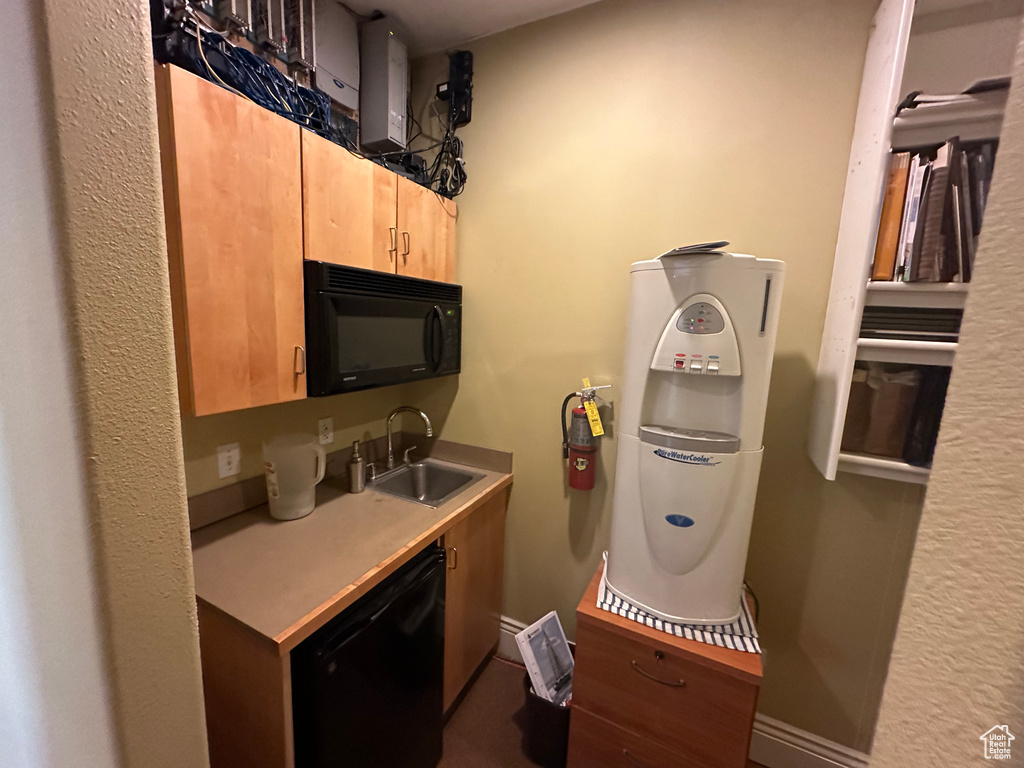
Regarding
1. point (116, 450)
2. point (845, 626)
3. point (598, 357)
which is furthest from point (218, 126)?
point (845, 626)

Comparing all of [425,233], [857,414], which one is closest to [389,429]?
[425,233]

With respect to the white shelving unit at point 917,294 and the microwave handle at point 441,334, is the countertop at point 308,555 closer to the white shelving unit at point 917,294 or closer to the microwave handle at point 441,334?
the microwave handle at point 441,334

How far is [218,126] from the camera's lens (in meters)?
0.95

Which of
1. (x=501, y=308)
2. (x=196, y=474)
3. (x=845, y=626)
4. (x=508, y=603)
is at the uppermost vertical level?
(x=501, y=308)

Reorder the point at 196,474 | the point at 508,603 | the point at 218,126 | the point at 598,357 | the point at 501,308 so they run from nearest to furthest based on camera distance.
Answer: the point at 218,126 < the point at 196,474 < the point at 598,357 < the point at 501,308 < the point at 508,603

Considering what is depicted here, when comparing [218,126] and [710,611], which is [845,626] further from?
[218,126]

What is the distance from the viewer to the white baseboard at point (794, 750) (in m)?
1.38

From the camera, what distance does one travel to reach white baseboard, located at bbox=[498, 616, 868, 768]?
1377 millimetres

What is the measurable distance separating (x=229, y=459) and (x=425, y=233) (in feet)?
3.50

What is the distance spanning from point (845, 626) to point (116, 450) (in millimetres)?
1934

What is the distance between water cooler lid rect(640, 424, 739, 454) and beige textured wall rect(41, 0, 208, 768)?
3.42 feet

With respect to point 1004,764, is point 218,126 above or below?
above

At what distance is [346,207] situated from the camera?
4.22 ft

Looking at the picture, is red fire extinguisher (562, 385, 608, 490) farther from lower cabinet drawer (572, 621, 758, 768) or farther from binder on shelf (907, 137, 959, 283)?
binder on shelf (907, 137, 959, 283)
